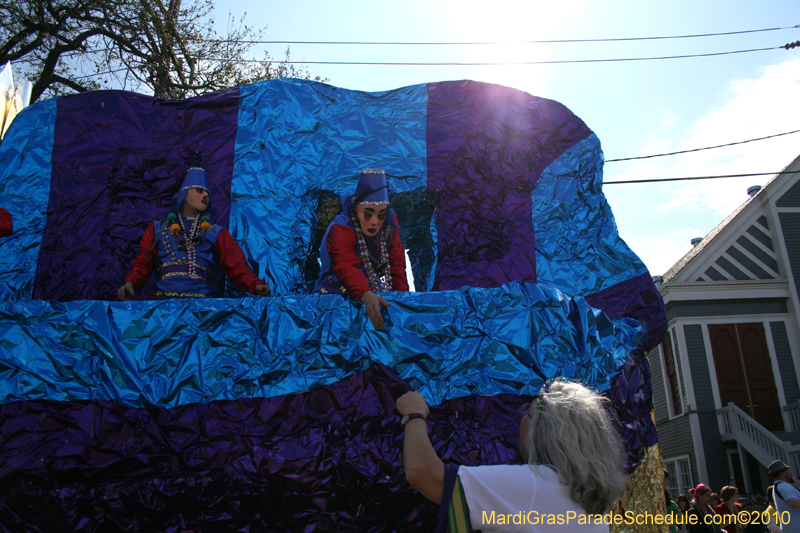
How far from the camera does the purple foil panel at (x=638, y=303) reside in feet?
11.7

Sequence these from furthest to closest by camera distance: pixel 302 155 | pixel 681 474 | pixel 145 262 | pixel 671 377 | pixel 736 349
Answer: pixel 671 377
pixel 681 474
pixel 736 349
pixel 302 155
pixel 145 262

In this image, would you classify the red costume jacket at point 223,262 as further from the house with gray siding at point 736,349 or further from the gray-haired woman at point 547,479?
the house with gray siding at point 736,349

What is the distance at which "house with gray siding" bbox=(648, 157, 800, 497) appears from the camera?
9602 millimetres

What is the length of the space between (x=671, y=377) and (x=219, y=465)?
32.4ft

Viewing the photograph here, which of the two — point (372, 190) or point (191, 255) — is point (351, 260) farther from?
point (191, 255)

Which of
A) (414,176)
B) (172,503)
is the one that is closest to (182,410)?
(172,503)

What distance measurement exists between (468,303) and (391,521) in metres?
1.05

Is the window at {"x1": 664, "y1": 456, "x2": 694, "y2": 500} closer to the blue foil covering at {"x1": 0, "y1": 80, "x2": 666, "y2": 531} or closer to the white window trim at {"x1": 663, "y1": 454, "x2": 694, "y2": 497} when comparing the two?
the white window trim at {"x1": 663, "y1": 454, "x2": 694, "y2": 497}

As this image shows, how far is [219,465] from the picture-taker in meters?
2.64

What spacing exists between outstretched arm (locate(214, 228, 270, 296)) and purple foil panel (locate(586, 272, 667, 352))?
2.04 metres

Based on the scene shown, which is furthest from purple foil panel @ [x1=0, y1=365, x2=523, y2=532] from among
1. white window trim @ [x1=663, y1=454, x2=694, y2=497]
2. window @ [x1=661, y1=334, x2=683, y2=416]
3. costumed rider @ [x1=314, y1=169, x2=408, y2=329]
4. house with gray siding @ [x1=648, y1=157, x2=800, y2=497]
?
window @ [x1=661, y1=334, x2=683, y2=416]

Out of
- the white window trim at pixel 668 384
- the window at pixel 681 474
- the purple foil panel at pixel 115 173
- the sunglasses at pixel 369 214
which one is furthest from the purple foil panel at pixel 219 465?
the window at pixel 681 474

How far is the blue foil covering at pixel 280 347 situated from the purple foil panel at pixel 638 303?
66 cm

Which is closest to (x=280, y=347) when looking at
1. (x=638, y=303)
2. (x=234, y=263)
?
(x=234, y=263)
